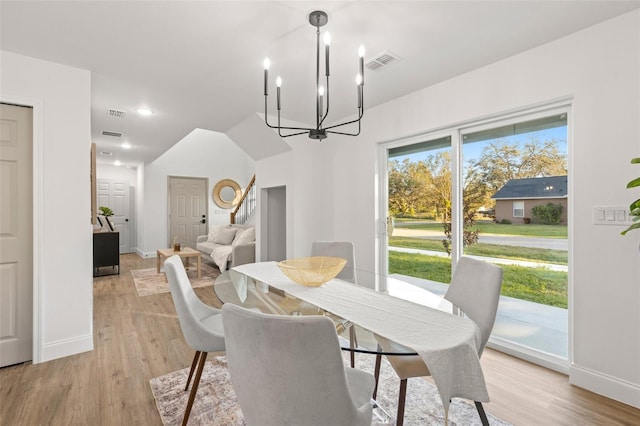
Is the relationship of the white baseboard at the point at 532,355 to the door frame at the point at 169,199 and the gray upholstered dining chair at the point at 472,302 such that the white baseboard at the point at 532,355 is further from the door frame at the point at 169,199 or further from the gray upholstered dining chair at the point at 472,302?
the door frame at the point at 169,199

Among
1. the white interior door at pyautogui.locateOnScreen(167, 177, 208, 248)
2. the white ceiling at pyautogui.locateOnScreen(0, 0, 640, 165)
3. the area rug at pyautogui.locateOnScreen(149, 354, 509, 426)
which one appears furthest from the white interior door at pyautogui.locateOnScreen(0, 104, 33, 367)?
the white interior door at pyautogui.locateOnScreen(167, 177, 208, 248)

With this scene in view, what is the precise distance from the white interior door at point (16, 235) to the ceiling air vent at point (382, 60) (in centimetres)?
276

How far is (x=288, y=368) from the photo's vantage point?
88 cm

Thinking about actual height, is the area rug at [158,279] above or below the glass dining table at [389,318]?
below

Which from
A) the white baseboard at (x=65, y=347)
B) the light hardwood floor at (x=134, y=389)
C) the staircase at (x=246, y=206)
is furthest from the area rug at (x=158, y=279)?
the white baseboard at (x=65, y=347)

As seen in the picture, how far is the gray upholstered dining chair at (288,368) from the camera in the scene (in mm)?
853

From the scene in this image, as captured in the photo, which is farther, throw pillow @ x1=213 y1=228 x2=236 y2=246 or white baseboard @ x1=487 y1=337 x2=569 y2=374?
throw pillow @ x1=213 y1=228 x2=236 y2=246

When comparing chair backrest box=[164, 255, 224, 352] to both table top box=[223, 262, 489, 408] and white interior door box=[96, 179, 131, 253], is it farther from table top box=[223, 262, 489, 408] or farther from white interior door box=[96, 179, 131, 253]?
white interior door box=[96, 179, 131, 253]

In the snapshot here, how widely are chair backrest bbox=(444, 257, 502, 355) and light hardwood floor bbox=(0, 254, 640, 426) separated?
0.67 meters

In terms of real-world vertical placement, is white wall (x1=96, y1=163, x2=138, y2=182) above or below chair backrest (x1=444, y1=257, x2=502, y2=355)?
above

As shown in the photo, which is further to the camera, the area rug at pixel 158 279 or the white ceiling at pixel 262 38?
the area rug at pixel 158 279

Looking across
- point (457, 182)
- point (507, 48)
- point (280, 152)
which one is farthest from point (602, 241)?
point (280, 152)

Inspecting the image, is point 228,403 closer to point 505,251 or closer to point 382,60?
point 505,251

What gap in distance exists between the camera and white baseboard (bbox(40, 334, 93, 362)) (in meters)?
2.42
